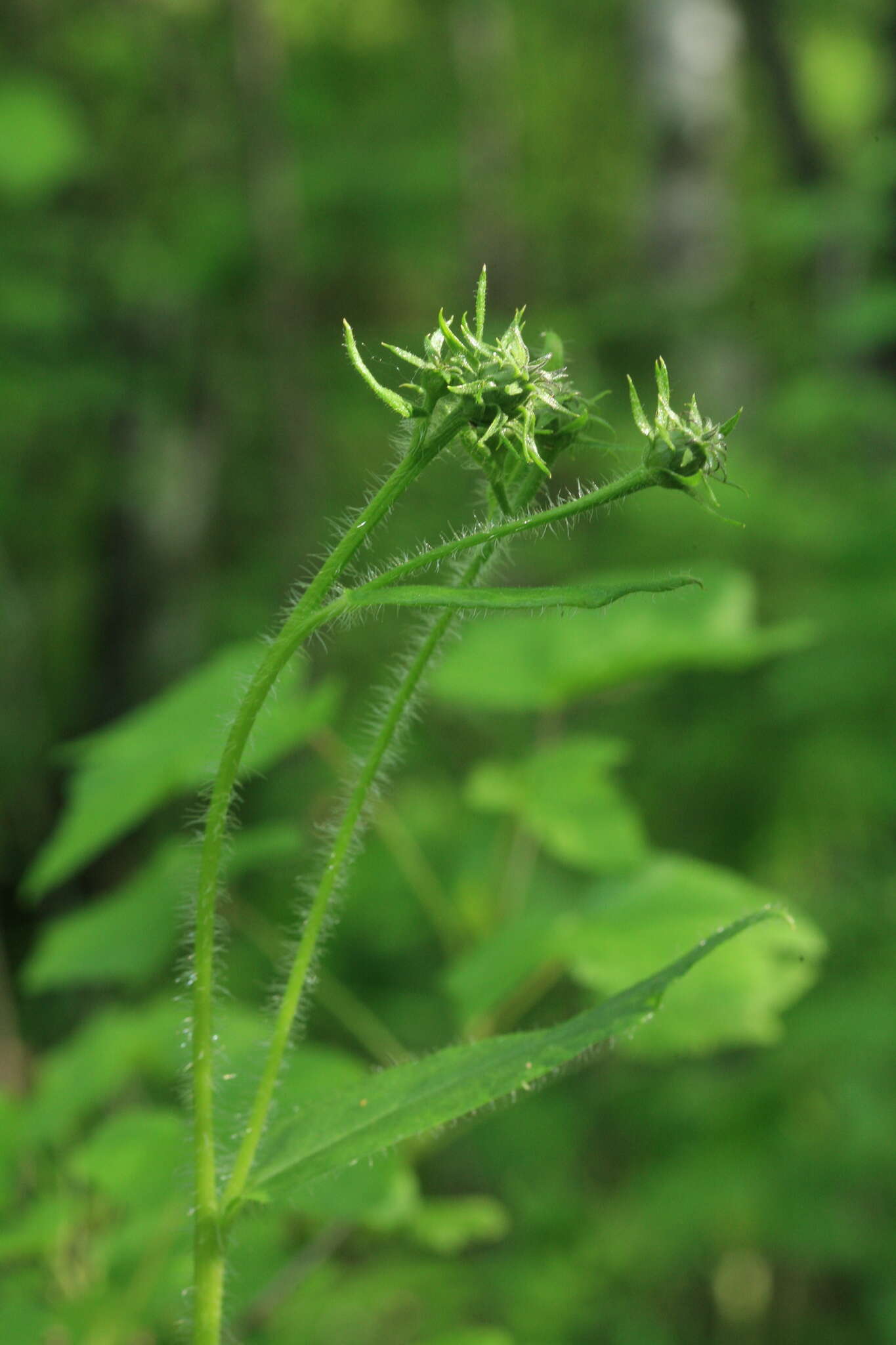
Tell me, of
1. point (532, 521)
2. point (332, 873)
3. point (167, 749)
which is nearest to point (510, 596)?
point (532, 521)

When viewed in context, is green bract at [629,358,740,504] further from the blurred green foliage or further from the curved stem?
the blurred green foliage

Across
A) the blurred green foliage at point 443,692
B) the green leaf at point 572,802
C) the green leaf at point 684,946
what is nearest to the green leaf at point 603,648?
the blurred green foliage at point 443,692

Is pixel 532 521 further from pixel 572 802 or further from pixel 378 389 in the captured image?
pixel 572 802

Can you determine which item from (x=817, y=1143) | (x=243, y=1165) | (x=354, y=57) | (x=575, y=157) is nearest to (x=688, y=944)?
(x=243, y=1165)

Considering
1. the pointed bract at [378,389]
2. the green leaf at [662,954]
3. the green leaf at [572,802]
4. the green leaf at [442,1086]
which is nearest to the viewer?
the pointed bract at [378,389]

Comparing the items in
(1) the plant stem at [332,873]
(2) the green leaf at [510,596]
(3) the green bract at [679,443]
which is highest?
(3) the green bract at [679,443]

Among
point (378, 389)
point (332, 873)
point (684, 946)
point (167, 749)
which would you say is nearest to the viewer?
point (378, 389)

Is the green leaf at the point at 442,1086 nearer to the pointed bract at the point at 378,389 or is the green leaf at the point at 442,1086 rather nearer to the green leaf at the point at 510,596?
the green leaf at the point at 510,596
